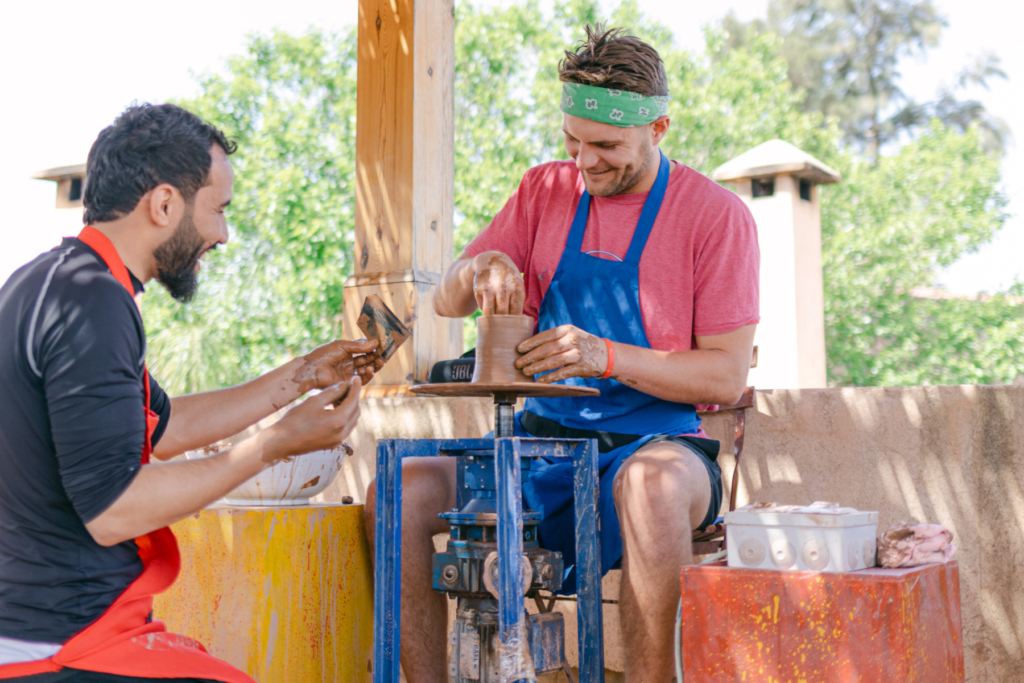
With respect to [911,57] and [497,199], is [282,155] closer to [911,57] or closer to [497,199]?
[497,199]

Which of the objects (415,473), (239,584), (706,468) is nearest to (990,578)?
(706,468)

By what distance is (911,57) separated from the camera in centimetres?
2433

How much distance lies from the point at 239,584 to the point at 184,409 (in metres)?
0.62

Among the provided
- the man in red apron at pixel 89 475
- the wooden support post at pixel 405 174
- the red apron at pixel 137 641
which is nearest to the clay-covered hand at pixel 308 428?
the man in red apron at pixel 89 475

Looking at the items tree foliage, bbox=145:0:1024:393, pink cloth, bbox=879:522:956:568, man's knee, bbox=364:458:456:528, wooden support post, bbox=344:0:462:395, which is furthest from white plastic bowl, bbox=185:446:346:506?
tree foliage, bbox=145:0:1024:393

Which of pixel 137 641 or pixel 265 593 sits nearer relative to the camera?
pixel 137 641

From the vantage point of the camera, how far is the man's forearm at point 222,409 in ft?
6.95

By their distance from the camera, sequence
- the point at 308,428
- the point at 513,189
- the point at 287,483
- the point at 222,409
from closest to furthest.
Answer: the point at 308,428 < the point at 222,409 < the point at 287,483 < the point at 513,189

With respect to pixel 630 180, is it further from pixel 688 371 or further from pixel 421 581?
pixel 421 581

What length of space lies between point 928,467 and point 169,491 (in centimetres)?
230

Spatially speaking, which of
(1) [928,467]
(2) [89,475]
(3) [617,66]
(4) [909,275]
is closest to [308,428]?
(2) [89,475]

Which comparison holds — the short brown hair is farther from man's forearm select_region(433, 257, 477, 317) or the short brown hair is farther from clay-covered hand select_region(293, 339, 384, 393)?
clay-covered hand select_region(293, 339, 384, 393)

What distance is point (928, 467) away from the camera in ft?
9.09

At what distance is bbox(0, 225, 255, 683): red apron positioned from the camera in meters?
1.48
